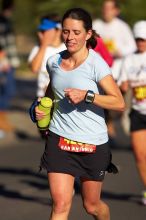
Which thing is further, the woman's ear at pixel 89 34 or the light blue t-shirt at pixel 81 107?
the woman's ear at pixel 89 34

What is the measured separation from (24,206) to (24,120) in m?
7.15

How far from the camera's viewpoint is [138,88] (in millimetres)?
8812

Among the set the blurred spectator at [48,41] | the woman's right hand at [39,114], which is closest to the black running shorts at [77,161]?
the woman's right hand at [39,114]

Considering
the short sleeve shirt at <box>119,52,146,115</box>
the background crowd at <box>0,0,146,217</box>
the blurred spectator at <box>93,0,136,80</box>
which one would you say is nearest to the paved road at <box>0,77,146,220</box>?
the background crowd at <box>0,0,146,217</box>

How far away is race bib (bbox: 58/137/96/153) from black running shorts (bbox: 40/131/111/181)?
41 millimetres

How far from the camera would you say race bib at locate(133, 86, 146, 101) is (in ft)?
28.8

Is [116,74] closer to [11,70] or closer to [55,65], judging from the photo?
[55,65]

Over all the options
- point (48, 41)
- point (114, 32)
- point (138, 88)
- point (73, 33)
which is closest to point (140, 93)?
point (138, 88)

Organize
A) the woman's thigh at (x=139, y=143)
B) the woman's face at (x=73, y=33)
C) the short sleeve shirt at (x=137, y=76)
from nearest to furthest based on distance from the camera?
the woman's face at (x=73, y=33) → the woman's thigh at (x=139, y=143) → the short sleeve shirt at (x=137, y=76)

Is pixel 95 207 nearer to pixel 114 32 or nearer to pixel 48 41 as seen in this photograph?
pixel 48 41

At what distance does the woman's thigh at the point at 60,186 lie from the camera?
20.8ft

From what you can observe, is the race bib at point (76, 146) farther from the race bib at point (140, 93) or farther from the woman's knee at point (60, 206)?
the race bib at point (140, 93)

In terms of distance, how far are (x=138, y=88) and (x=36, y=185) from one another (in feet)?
5.91

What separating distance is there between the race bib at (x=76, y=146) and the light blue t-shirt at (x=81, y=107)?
0.03 meters
